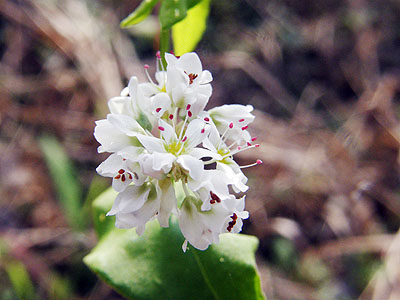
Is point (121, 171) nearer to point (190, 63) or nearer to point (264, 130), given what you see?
point (190, 63)

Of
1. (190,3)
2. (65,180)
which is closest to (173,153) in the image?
(190,3)

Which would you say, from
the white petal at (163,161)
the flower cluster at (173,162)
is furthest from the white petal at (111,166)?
the white petal at (163,161)

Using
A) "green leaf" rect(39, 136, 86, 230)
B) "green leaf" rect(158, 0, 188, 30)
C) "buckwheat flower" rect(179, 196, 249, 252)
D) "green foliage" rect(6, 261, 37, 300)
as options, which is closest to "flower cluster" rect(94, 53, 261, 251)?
"buckwheat flower" rect(179, 196, 249, 252)

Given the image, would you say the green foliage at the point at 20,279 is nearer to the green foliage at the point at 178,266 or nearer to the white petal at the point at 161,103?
the green foliage at the point at 178,266

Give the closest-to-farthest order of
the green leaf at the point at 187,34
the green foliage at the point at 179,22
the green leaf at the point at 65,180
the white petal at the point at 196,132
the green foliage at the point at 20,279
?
the white petal at the point at 196,132 < the green foliage at the point at 179,22 < the green leaf at the point at 187,34 < the green foliage at the point at 20,279 < the green leaf at the point at 65,180

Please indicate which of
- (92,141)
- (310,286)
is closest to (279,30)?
(92,141)

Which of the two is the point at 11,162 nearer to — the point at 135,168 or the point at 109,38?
the point at 109,38

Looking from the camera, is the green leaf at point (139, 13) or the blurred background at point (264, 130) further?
the blurred background at point (264, 130)
